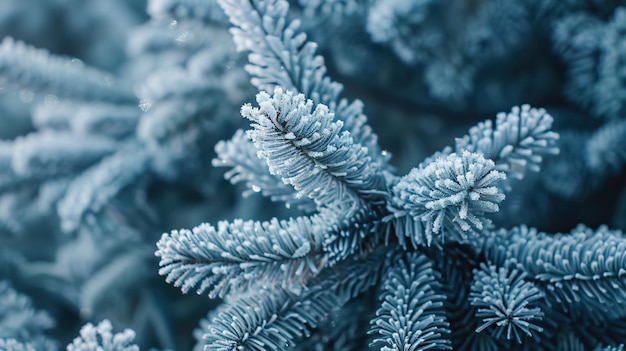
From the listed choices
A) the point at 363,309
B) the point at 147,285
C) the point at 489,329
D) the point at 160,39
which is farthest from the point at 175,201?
the point at 489,329

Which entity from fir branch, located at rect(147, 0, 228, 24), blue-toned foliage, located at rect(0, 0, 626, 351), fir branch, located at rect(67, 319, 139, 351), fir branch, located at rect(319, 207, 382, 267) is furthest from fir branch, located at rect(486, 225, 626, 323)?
A: fir branch, located at rect(147, 0, 228, 24)

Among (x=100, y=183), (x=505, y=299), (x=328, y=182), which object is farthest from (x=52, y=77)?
(x=505, y=299)

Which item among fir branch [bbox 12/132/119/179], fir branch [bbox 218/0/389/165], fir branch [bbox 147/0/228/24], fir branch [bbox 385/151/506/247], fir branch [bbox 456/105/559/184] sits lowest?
fir branch [bbox 385/151/506/247]

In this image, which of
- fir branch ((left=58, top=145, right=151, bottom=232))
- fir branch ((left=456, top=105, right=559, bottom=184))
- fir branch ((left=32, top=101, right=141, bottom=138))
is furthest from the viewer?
fir branch ((left=32, top=101, right=141, bottom=138))

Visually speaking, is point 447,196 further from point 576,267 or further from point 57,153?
point 57,153

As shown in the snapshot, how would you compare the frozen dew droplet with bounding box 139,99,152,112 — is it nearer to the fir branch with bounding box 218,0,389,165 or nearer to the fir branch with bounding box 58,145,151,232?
the fir branch with bounding box 58,145,151,232

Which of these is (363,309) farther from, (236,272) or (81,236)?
(81,236)
